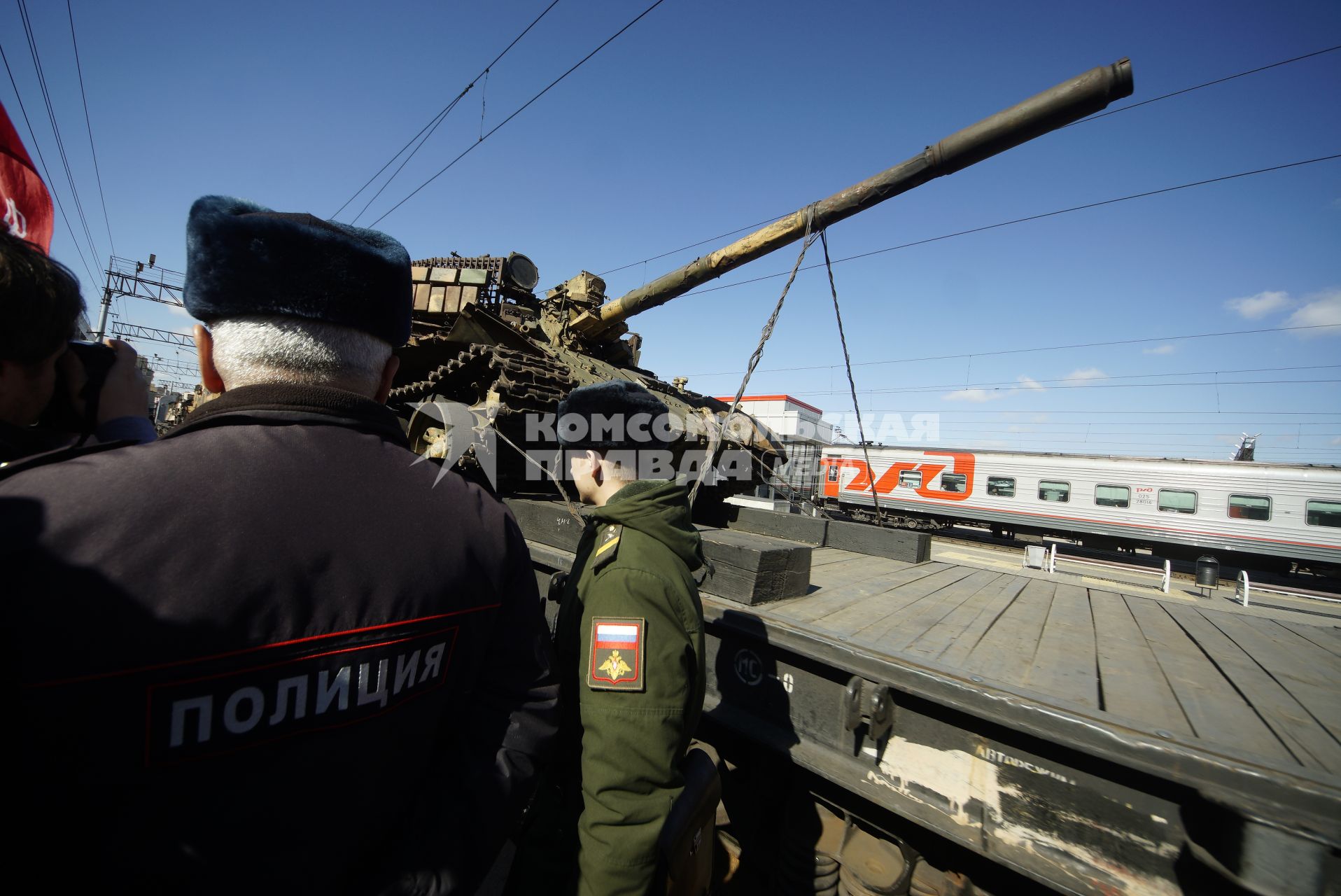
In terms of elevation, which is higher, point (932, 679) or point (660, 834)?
point (932, 679)

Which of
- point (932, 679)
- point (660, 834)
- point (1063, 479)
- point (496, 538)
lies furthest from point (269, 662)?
point (1063, 479)

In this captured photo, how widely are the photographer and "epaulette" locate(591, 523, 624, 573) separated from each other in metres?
1.21

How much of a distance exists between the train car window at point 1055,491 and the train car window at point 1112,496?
28.2 inches

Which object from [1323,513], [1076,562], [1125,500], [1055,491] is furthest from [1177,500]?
[1076,562]

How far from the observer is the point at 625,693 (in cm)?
158

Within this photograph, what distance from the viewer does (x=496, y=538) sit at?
1.30 m

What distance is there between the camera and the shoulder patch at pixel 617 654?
1.59 meters

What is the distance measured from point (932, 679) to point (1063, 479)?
2007 cm

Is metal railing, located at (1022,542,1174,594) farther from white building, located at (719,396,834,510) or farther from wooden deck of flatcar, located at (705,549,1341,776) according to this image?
white building, located at (719,396,834,510)

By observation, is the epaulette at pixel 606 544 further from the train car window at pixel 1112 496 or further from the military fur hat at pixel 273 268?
the train car window at pixel 1112 496

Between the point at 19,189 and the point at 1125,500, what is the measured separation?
74.8ft

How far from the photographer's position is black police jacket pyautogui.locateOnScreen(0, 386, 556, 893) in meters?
0.80

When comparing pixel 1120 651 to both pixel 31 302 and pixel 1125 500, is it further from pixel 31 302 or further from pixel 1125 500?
pixel 1125 500

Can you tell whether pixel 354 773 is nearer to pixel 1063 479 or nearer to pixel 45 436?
pixel 45 436
